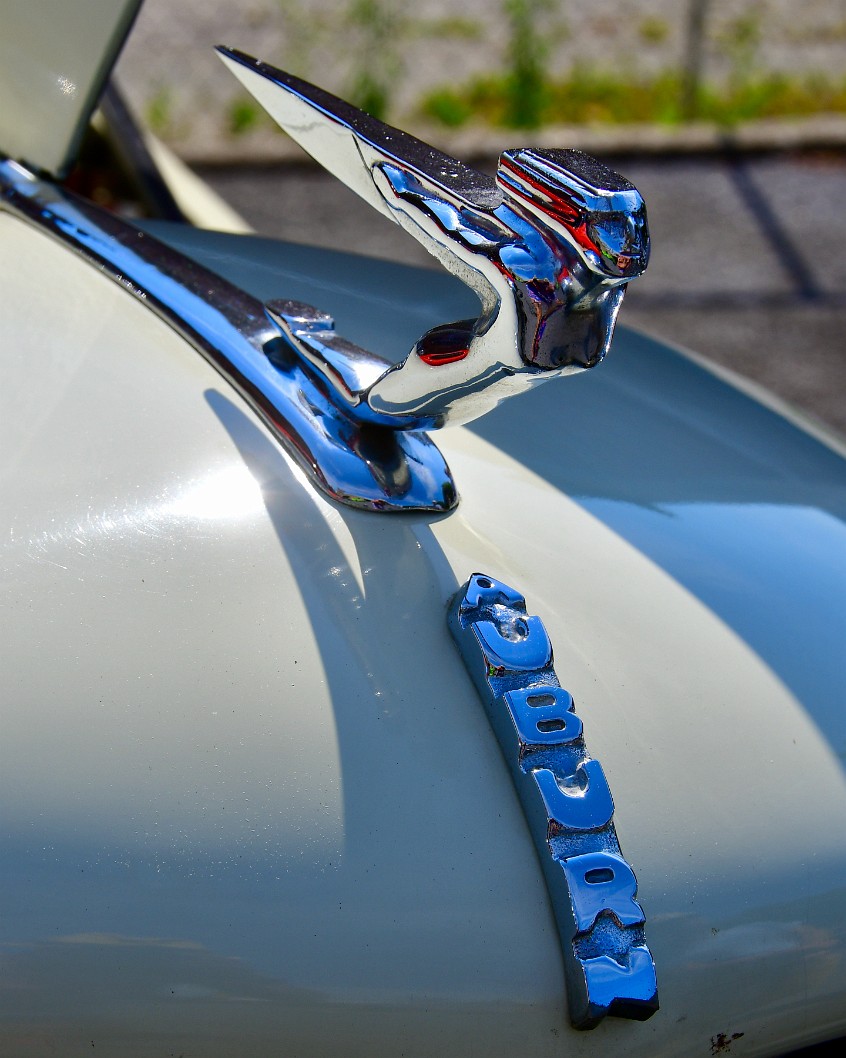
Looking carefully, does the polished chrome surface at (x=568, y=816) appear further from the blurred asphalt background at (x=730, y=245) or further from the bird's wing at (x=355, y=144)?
the blurred asphalt background at (x=730, y=245)

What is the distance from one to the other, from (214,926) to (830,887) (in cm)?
49

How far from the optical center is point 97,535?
0.99 metres

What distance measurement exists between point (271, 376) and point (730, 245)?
4718 millimetres

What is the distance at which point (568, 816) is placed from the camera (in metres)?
0.95

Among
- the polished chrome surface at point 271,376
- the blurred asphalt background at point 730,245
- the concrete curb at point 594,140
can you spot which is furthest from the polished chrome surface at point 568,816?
the concrete curb at point 594,140

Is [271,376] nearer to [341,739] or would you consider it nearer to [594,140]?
[341,739]

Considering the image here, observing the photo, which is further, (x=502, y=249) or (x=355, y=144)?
(x=355, y=144)

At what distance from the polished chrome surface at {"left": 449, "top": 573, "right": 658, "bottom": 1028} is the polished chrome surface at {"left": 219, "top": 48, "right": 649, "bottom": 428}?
183 millimetres

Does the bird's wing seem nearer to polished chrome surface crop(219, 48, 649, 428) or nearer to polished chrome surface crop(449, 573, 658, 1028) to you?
polished chrome surface crop(219, 48, 649, 428)

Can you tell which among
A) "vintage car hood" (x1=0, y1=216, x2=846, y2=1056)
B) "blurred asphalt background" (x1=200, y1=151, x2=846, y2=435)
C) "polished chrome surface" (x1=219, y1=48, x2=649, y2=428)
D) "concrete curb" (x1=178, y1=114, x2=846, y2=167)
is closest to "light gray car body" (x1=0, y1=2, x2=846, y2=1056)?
"vintage car hood" (x1=0, y1=216, x2=846, y2=1056)

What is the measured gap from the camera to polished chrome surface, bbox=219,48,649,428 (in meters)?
0.87

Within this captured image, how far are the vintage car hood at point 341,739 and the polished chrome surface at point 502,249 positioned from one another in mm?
153

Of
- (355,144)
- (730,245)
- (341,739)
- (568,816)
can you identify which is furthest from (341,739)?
(730,245)

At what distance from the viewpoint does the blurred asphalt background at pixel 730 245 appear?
4668 mm
